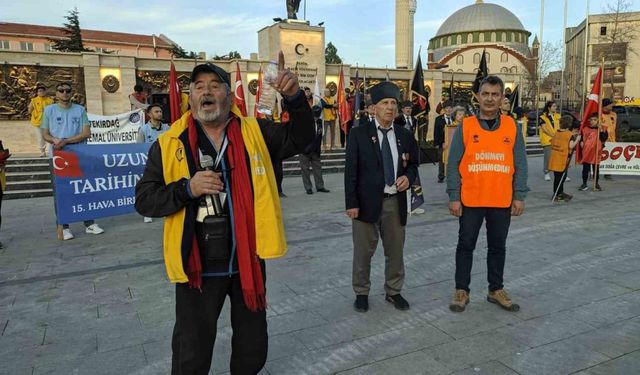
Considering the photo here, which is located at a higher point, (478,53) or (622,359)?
(478,53)

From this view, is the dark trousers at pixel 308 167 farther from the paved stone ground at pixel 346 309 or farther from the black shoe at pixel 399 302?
the black shoe at pixel 399 302

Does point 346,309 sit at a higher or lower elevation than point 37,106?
lower

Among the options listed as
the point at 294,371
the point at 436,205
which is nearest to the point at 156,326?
the point at 294,371

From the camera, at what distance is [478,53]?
85.1 m

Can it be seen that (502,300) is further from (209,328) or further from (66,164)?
(66,164)

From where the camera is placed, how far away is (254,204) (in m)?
2.36

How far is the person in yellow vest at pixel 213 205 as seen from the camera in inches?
90.0

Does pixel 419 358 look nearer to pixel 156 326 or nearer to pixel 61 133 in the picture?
pixel 156 326

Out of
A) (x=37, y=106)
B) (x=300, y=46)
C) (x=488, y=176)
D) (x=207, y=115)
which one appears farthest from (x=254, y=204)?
(x=300, y=46)

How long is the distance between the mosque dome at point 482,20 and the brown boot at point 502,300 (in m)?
96.4

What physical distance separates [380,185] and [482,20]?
9860 centimetres

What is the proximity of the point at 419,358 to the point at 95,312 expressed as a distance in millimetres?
2920

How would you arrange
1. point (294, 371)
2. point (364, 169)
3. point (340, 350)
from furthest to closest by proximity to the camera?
1. point (364, 169)
2. point (340, 350)
3. point (294, 371)

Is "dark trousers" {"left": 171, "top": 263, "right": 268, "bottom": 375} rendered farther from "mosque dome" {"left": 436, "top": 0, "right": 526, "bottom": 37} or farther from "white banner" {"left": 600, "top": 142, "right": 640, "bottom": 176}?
"mosque dome" {"left": 436, "top": 0, "right": 526, "bottom": 37}
